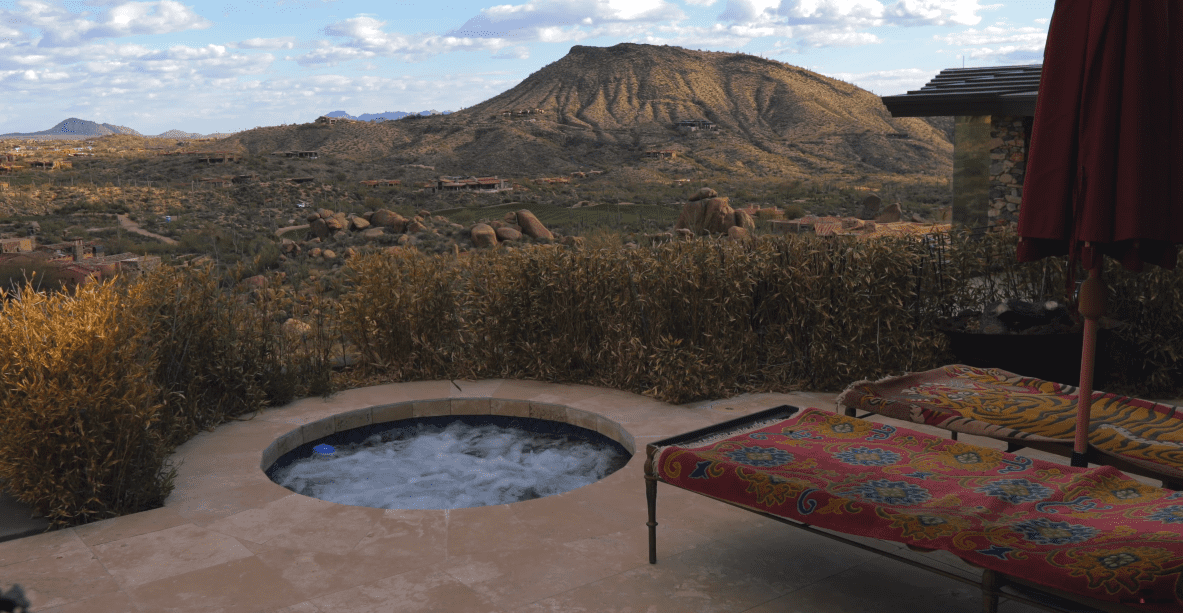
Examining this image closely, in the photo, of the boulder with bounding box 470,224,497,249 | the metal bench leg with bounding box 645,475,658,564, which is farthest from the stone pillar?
the boulder with bounding box 470,224,497,249

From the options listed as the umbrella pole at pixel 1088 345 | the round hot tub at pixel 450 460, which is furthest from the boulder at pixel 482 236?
the umbrella pole at pixel 1088 345

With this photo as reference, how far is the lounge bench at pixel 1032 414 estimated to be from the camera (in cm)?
296

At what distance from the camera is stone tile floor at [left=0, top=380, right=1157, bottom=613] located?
109 inches

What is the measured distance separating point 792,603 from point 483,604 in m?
1.01

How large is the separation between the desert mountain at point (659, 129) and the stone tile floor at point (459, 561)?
127ft

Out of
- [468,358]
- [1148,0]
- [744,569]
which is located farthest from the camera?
[468,358]

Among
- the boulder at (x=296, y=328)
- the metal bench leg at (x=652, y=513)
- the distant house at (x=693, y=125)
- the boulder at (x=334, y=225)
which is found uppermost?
the distant house at (x=693, y=125)

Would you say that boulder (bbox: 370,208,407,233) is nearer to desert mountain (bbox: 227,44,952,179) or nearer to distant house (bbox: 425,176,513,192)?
distant house (bbox: 425,176,513,192)

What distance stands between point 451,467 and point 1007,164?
710 centimetres

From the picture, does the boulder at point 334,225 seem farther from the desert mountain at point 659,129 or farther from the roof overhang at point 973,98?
the desert mountain at point 659,129

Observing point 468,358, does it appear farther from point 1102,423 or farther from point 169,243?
point 169,243

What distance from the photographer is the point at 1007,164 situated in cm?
891

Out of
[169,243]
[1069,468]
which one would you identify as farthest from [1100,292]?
[169,243]

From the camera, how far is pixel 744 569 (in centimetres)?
300
